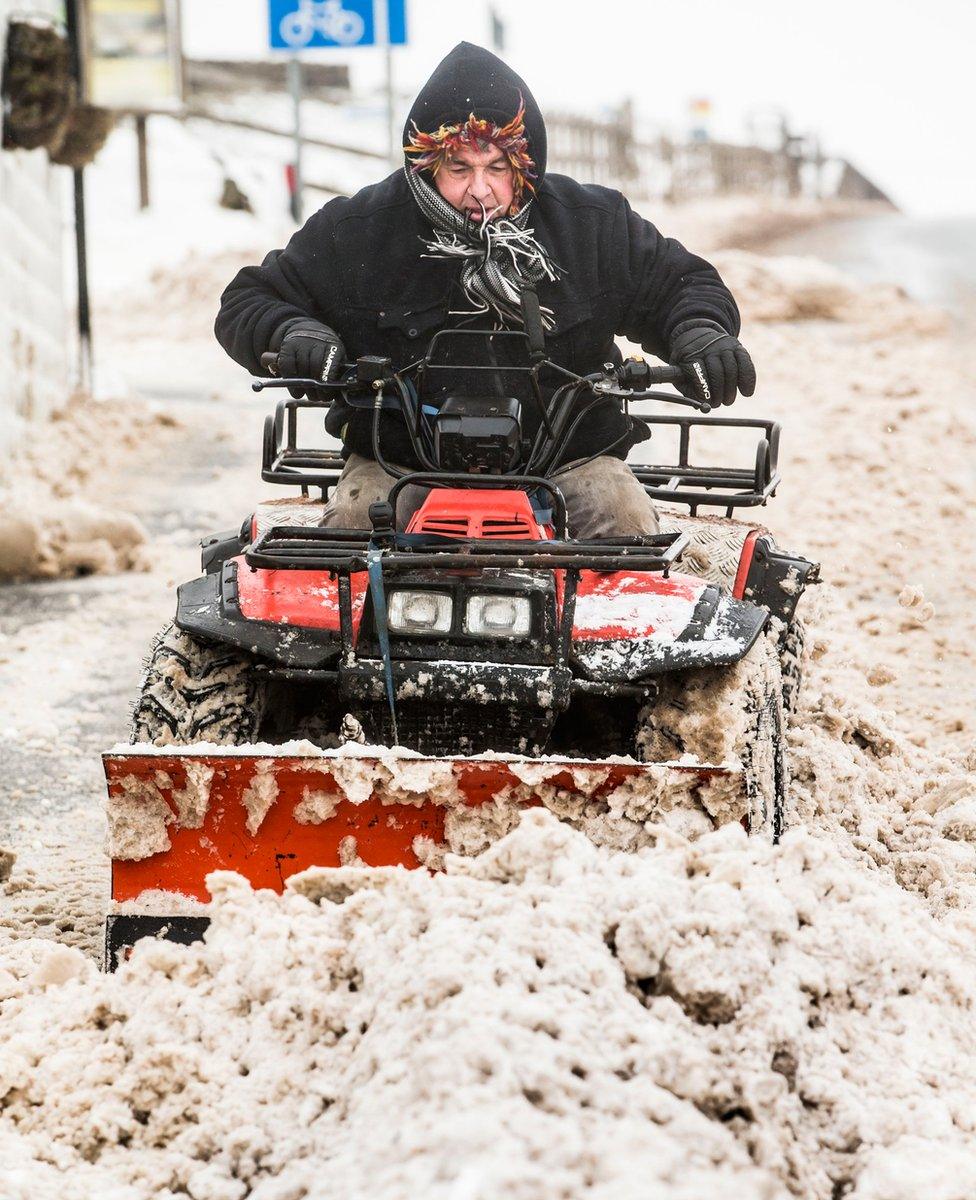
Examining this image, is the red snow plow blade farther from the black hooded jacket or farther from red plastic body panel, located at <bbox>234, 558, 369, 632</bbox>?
the black hooded jacket

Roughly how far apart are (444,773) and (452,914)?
1.80 feet

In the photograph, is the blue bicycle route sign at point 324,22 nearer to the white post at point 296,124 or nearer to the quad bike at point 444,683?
the white post at point 296,124

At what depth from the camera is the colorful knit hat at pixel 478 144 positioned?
425 centimetres

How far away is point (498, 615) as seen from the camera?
3578mm

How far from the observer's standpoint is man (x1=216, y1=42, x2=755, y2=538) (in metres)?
4.27

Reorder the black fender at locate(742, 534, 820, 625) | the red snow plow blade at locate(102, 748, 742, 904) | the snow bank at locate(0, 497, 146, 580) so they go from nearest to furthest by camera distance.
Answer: the red snow plow blade at locate(102, 748, 742, 904), the black fender at locate(742, 534, 820, 625), the snow bank at locate(0, 497, 146, 580)

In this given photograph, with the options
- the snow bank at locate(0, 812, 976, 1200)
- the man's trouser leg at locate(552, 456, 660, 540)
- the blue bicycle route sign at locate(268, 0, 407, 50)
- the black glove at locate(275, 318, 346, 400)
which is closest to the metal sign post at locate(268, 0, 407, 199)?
the blue bicycle route sign at locate(268, 0, 407, 50)

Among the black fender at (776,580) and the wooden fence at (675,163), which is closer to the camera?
the black fender at (776,580)

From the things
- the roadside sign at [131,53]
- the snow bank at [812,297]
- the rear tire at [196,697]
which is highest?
the roadside sign at [131,53]

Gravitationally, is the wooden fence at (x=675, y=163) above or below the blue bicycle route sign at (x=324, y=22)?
below

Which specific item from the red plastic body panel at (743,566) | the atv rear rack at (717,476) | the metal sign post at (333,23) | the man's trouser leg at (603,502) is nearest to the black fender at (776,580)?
the red plastic body panel at (743,566)

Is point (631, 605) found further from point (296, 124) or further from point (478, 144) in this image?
point (296, 124)

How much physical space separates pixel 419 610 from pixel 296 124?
716 inches

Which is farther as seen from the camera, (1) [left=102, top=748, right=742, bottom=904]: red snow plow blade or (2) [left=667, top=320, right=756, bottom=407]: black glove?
(2) [left=667, top=320, right=756, bottom=407]: black glove
